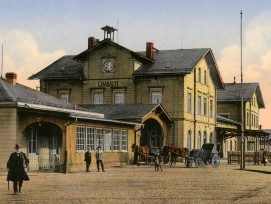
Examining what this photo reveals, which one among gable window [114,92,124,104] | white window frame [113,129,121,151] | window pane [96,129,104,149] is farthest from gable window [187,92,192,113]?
window pane [96,129,104,149]

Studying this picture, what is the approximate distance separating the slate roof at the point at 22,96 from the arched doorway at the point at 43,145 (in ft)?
5.02

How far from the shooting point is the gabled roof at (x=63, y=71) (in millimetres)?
47875

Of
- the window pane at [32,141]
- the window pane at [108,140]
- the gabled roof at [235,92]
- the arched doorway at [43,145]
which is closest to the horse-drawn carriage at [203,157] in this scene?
the window pane at [108,140]

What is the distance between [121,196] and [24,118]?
1199 centimetres

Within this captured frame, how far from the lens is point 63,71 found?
160ft

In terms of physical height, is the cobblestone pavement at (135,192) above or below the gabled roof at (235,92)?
below

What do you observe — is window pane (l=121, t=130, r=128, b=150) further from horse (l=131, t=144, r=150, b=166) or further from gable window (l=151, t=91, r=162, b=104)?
gable window (l=151, t=91, r=162, b=104)

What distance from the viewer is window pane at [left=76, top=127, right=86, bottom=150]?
94.7 feet

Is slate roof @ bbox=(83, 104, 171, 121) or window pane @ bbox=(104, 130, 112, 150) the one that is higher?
slate roof @ bbox=(83, 104, 171, 121)

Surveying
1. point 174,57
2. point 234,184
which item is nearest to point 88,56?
point 174,57

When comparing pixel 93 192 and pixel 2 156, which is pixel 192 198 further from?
pixel 2 156

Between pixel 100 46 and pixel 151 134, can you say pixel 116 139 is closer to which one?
pixel 151 134

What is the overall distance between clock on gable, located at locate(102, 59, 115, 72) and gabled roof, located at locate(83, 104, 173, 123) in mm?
5432

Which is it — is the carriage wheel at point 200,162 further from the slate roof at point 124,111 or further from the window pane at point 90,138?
the window pane at point 90,138
